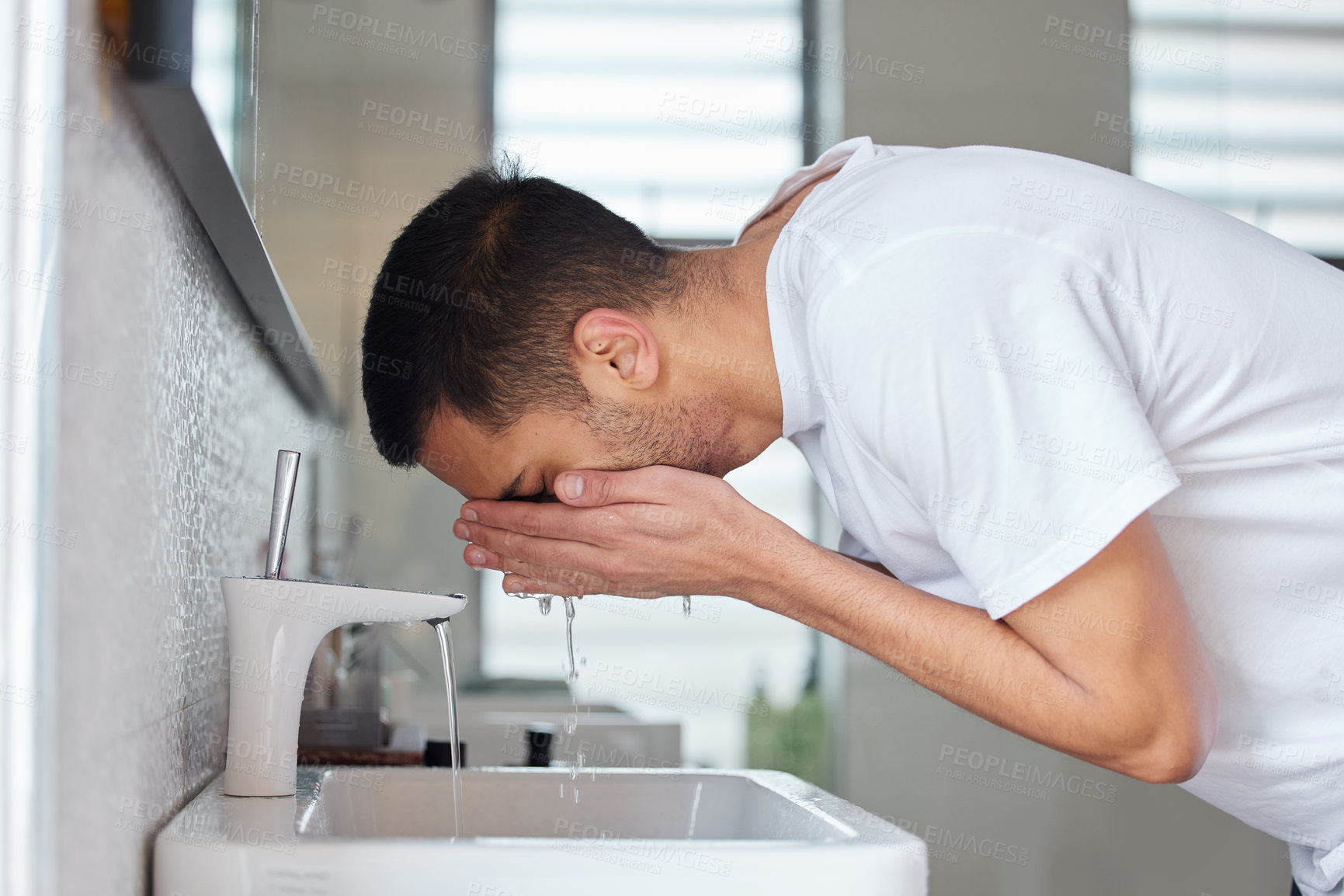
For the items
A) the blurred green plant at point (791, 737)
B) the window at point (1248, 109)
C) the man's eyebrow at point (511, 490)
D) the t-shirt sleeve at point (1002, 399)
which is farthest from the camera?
the window at point (1248, 109)

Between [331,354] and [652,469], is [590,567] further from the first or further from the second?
[331,354]

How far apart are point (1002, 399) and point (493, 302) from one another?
41 cm

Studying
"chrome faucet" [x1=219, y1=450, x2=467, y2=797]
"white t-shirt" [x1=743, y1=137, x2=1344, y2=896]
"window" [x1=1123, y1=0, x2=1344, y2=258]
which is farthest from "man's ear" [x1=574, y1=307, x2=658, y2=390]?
"window" [x1=1123, y1=0, x2=1344, y2=258]

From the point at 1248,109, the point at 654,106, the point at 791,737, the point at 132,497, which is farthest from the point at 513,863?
the point at 1248,109

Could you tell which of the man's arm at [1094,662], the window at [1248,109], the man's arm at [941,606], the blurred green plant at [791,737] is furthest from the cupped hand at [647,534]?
the window at [1248,109]

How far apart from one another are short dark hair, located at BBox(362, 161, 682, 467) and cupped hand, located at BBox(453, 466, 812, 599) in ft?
0.26

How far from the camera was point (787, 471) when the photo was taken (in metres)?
2.90

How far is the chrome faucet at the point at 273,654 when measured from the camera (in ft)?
2.55

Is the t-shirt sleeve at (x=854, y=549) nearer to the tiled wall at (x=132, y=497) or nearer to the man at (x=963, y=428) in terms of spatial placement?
the man at (x=963, y=428)

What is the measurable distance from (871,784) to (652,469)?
7.05 ft

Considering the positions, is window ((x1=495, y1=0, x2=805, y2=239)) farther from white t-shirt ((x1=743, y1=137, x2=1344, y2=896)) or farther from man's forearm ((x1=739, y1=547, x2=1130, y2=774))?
man's forearm ((x1=739, y1=547, x2=1130, y2=774))

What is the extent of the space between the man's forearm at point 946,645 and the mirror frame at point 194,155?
0.47m

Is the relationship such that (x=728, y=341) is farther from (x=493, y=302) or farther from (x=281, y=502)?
(x=281, y=502)

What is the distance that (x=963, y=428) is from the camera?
0.64m
